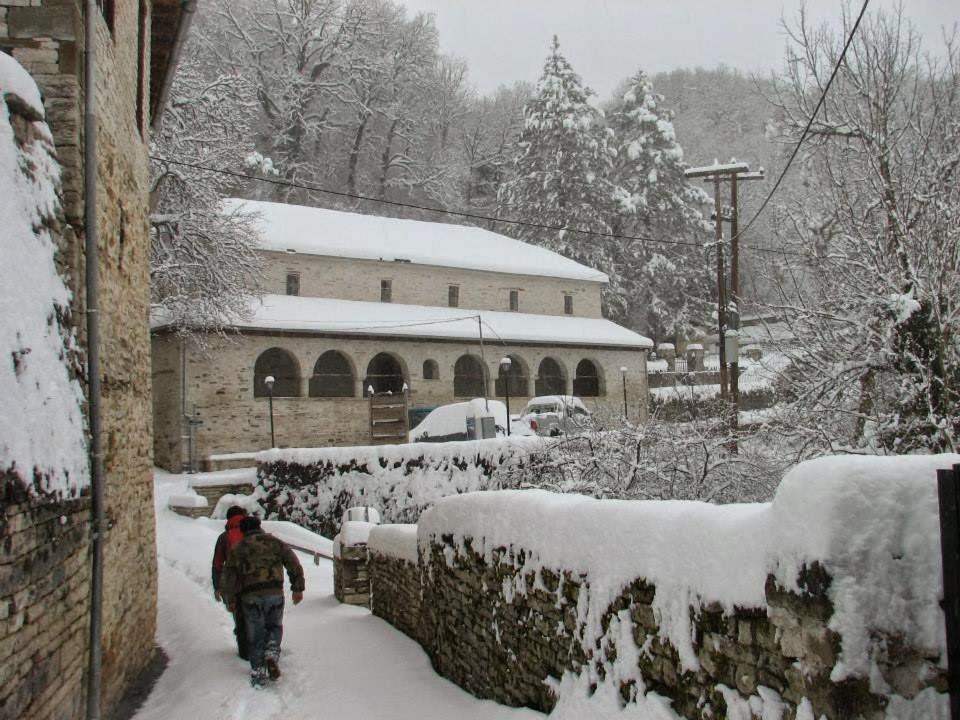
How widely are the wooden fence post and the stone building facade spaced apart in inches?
149

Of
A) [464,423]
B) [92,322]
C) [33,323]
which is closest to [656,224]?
[464,423]

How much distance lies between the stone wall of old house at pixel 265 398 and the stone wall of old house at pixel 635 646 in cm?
1902

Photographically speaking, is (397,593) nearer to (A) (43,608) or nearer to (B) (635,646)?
(A) (43,608)

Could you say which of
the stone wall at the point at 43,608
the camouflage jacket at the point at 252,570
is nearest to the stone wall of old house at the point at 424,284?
the camouflage jacket at the point at 252,570

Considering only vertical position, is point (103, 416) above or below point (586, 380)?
below

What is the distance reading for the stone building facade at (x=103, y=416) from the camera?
424 centimetres

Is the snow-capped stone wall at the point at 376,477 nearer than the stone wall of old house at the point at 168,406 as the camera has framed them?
Yes

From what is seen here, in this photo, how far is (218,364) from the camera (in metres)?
26.0

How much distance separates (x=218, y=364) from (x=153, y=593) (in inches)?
707

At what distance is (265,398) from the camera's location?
26906 mm

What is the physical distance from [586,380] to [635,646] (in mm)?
31514

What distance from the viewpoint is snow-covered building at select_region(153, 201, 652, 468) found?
26.2 m

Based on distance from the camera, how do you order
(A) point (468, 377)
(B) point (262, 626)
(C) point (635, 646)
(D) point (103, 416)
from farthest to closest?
(A) point (468, 377)
(B) point (262, 626)
(D) point (103, 416)
(C) point (635, 646)

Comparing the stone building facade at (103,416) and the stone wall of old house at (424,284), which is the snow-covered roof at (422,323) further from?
the stone building facade at (103,416)
